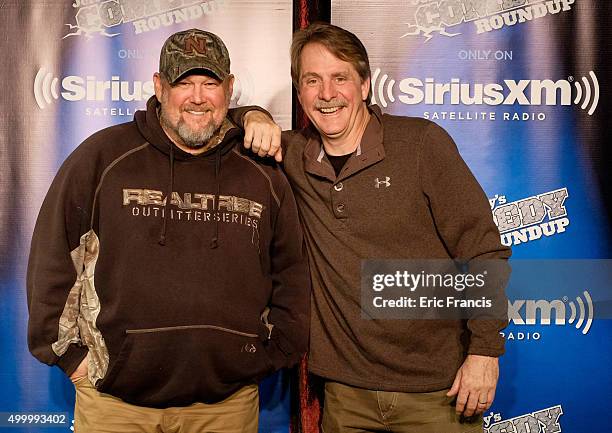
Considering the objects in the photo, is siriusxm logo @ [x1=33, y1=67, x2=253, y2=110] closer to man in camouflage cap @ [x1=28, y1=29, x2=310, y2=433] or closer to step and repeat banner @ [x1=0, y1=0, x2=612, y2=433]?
step and repeat banner @ [x1=0, y1=0, x2=612, y2=433]

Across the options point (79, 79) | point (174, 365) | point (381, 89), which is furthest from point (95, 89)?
point (174, 365)

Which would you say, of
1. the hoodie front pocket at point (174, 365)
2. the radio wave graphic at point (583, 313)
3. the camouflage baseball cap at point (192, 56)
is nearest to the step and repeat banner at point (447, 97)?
the radio wave graphic at point (583, 313)

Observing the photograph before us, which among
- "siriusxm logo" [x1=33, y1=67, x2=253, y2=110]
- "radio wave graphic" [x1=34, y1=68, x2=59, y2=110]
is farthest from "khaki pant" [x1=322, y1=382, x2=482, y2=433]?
"radio wave graphic" [x1=34, y1=68, x2=59, y2=110]

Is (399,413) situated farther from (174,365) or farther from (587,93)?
(587,93)

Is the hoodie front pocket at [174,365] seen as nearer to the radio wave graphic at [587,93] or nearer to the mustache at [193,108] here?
the mustache at [193,108]

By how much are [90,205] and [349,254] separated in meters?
0.57

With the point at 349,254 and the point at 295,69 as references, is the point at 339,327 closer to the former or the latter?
the point at 349,254

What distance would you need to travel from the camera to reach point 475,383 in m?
1.58

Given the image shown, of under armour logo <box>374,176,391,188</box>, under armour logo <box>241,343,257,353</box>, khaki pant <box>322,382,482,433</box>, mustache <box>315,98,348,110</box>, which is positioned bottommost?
khaki pant <box>322,382,482,433</box>

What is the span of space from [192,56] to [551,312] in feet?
4.05

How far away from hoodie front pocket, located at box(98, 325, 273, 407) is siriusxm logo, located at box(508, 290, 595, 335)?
898mm

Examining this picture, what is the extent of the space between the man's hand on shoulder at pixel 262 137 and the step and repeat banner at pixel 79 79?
1.35 ft

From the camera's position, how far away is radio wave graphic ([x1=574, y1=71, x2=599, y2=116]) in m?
2.06

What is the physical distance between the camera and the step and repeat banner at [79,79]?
6.78 ft
